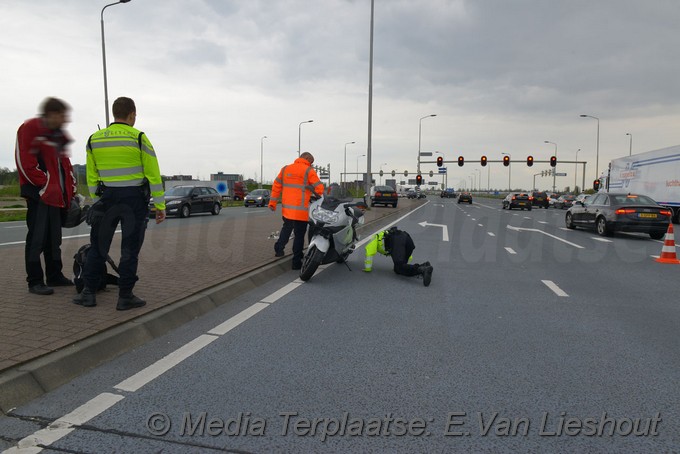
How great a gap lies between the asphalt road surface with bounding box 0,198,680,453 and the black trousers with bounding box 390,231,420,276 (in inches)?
46.4

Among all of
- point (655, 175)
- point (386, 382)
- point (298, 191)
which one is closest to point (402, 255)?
point (298, 191)

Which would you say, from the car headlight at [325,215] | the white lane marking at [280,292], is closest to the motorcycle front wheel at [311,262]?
the white lane marking at [280,292]

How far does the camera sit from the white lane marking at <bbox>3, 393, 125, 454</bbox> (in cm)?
262

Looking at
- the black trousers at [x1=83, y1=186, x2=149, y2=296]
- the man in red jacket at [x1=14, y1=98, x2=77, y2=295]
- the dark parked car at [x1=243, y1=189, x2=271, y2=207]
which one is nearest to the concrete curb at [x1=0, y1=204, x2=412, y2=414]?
the black trousers at [x1=83, y1=186, x2=149, y2=296]

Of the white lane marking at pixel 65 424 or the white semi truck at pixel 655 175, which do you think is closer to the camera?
the white lane marking at pixel 65 424

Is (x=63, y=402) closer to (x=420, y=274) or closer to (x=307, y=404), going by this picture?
(x=307, y=404)

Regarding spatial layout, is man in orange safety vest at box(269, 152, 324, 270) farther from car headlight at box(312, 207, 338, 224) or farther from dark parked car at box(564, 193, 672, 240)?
dark parked car at box(564, 193, 672, 240)

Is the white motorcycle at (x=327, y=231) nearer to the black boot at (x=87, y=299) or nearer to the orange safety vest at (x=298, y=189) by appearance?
the orange safety vest at (x=298, y=189)

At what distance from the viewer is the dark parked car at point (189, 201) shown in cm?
2311

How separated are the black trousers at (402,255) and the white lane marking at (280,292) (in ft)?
5.48

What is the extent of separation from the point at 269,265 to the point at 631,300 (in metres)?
5.23

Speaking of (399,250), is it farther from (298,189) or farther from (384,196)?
(384,196)

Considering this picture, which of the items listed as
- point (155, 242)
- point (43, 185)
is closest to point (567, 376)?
point (43, 185)

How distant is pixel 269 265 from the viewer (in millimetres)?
8180
